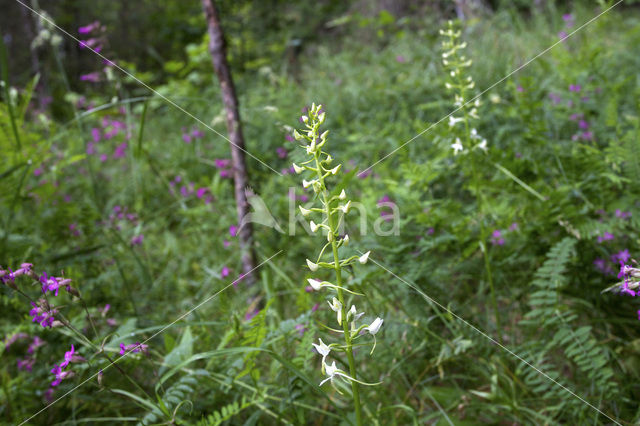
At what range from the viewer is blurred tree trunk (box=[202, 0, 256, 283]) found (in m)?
2.22

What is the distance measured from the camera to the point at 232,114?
2.29 m

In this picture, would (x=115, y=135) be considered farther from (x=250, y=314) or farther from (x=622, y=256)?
(x=622, y=256)

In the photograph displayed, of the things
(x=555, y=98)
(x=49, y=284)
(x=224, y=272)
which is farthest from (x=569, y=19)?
(x=49, y=284)

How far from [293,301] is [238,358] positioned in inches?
31.3

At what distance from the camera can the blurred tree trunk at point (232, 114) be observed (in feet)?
7.28

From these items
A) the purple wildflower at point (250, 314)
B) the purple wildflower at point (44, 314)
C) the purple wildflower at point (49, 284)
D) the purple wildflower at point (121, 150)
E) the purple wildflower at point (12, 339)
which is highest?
the purple wildflower at point (49, 284)

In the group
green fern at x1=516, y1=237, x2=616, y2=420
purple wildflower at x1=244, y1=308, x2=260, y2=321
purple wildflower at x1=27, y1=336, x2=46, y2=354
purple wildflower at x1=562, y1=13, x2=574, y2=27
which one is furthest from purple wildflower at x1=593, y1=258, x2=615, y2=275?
purple wildflower at x1=562, y1=13, x2=574, y2=27

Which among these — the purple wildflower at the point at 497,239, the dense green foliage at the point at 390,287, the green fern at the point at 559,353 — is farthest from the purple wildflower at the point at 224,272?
the green fern at the point at 559,353

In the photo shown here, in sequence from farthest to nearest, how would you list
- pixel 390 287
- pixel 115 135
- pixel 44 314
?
pixel 115 135, pixel 390 287, pixel 44 314

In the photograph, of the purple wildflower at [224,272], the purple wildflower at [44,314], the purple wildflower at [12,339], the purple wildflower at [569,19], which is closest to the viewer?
the purple wildflower at [44,314]

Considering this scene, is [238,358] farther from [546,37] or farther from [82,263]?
[546,37]

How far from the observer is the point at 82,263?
2.44 m

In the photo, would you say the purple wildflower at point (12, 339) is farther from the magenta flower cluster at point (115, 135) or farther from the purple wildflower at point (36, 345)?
the magenta flower cluster at point (115, 135)

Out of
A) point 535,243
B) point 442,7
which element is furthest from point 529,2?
point 535,243
